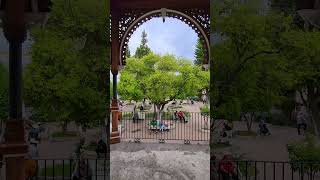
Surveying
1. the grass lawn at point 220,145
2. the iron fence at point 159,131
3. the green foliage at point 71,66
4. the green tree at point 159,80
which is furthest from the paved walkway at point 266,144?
the green tree at point 159,80

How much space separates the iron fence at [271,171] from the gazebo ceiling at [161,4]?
3.98 meters

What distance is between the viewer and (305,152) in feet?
14.0

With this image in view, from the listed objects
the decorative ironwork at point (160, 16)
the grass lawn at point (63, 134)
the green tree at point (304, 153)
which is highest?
the decorative ironwork at point (160, 16)

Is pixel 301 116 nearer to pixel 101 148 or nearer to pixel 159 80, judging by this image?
pixel 101 148

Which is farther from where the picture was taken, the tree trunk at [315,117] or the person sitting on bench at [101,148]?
the person sitting on bench at [101,148]

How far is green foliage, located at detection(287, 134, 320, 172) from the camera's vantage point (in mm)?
4270

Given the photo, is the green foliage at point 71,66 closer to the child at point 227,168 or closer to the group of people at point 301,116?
the child at point 227,168

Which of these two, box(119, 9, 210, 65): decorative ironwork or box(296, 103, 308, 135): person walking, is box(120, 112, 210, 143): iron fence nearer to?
box(119, 9, 210, 65): decorative ironwork

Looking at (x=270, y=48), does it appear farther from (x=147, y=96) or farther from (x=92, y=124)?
(x=147, y=96)

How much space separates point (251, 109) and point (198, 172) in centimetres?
327

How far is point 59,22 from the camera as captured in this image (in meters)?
Result: 4.38

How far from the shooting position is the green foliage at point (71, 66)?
4336mm

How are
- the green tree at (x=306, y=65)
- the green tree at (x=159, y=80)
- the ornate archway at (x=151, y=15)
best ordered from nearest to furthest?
the green tree at (x=306, y=65), the ornate archway at (x=151, y=15), the green tree at (x=159, y=80)

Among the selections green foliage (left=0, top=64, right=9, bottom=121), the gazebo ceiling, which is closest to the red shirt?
green foliage (left=0, top=64, right=9, bottom=121)
